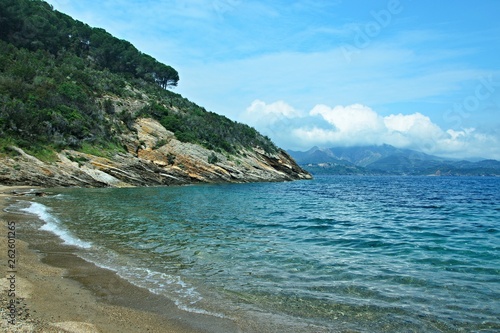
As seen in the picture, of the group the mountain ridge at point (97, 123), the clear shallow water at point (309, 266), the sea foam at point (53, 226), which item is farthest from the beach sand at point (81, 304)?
the mountain ridge at point (97, 123)

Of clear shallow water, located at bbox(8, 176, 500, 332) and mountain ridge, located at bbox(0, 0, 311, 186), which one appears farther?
mountain ridge, located at bbox(0, 0, 311, 186)

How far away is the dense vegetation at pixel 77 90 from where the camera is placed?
168ft

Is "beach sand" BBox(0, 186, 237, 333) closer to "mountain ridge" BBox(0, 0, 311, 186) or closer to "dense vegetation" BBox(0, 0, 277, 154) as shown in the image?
"mountain ridge" BBox(0, 0, 311, 186)

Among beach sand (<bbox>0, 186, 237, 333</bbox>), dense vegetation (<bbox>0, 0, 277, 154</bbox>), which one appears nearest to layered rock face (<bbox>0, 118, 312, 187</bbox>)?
dense vegetation (<bbox>0, 0, 277, 154</bbox>)

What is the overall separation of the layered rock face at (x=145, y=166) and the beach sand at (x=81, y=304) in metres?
34.5

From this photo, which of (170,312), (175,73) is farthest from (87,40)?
(170,312)

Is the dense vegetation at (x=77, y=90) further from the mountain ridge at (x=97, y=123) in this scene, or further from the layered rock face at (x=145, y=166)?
the layered rock face at (x=145, y=166)

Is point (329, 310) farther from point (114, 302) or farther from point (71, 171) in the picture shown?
point (71, 171)

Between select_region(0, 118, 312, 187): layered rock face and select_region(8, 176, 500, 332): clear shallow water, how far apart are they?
20.9m

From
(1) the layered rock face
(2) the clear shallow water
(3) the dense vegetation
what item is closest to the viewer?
(2) the clear shallow water

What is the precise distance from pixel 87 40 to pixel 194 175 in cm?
6685

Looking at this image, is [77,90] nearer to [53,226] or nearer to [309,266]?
[53,226]

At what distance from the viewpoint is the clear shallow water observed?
9008mm

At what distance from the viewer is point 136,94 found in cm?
8706
